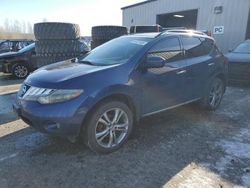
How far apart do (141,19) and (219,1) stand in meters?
7.15

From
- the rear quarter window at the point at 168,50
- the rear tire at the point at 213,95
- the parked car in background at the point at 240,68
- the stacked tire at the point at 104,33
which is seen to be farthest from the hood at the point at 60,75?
the parked car in background at the point at 240,68

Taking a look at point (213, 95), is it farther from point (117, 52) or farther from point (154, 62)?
point (117, 52)

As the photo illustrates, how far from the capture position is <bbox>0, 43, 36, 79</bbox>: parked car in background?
1011 cm

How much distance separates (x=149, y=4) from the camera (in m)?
18.9

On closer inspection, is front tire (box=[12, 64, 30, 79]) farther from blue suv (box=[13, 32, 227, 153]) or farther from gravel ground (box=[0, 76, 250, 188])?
blue suv (box=[13, 32, 227, 153])

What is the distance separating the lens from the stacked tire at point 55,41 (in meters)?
6.12

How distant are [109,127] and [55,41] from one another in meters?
3.58

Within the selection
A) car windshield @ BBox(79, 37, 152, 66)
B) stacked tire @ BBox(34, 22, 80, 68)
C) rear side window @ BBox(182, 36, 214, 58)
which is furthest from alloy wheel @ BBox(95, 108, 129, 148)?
stacked tire @ BBox(34, 22, 80, 68)

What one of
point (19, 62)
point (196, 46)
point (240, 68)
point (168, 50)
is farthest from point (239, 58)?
point (19, 62)

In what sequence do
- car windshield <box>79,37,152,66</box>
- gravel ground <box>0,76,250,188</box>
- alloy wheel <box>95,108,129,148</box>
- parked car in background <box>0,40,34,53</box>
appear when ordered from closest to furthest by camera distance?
gravel ground <box>0,76,250,188</box>, alloy wheel <box>95,108,129,148</box>, car windshield <box>79,37,152,66</box>, parked car in background <box>0,40,34,53</box>

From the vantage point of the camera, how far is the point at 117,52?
4156mm

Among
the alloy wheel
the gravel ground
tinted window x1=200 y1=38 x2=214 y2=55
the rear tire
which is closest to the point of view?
the gravel ground

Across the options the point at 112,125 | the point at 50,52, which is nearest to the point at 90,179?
the point at 112,125

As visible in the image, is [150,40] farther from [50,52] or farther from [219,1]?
[219,1]
